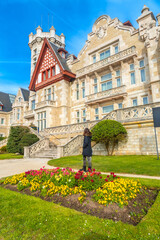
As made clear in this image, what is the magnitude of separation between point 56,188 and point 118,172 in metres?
3.51

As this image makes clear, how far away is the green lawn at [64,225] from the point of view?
221 cm

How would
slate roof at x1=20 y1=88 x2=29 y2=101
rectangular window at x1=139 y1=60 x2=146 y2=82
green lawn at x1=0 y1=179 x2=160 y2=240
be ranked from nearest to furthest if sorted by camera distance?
green lawn at x1=0 y1=179 x2=160 y2=240 → rectangular window at x1=139 y1=60 x2=146 y2=82 → slate roof at x1=20 y1=88 x2=29 y2=101

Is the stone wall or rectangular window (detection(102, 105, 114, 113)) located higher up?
rectangular window (detection(102, 105, 114, 113))

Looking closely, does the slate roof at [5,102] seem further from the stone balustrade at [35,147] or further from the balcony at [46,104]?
the stone balustrade at [35,147]

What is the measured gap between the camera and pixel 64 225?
98.5 inches

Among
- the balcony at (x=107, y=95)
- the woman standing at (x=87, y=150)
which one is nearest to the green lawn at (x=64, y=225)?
the woman standing at (x=87, y=150)

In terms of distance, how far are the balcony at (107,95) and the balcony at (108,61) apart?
346cm

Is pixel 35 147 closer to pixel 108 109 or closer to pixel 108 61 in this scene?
pixel 108 109

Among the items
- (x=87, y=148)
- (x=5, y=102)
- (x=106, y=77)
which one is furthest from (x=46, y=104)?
(x=5, y=102)

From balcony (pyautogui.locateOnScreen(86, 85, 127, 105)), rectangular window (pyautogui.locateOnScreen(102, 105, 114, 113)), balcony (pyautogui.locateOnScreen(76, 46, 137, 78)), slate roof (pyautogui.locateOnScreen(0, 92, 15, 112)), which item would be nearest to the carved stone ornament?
balcony (pyautogui.locateOnScreen(76, 46, 137, 78))

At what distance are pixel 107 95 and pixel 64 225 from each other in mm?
16148

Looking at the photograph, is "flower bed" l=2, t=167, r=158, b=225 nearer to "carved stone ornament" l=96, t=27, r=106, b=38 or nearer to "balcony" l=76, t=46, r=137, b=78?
"balcony" l=76, t=46, r=137, b=78

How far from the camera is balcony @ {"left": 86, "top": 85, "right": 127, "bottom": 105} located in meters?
16.5

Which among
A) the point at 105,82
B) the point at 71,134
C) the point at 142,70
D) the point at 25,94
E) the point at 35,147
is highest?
the point at 25,94
